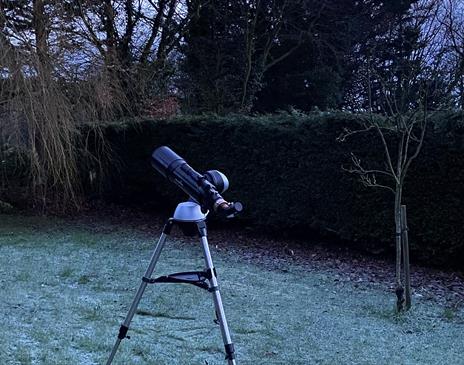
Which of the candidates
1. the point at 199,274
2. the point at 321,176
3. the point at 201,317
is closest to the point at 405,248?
the point at 201,317

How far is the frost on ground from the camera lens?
13.6ft

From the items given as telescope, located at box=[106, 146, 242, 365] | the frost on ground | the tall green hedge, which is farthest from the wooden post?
telescope, located at box=[106, 146, 242, 365]

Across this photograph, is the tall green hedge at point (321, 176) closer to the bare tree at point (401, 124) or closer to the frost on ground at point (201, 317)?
the bare tree at point (401, 124)

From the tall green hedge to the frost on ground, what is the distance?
1.41 metres

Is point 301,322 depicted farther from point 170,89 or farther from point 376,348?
point 170,89

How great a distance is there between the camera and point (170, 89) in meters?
16.0

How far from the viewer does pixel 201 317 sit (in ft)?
17.0

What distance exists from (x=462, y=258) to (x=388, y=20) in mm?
9575

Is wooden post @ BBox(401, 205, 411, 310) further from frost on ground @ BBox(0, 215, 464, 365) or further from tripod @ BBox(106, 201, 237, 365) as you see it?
tripod @ BBox(106, 201, 237, 365)

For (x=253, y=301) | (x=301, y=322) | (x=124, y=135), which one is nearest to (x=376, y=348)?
(x=301, y=322)

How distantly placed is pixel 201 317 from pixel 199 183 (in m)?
2.38

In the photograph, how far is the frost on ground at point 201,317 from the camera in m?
4.16

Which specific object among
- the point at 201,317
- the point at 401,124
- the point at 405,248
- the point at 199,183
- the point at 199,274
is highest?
the point at 401,124

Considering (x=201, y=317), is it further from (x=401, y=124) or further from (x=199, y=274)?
(x=401, y=124)
